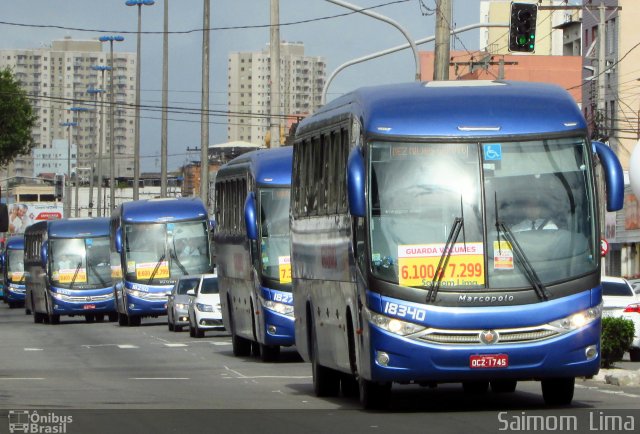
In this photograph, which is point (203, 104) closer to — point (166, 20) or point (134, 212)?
point (134, 212)

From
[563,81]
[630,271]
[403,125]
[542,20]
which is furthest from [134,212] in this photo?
[542,20]

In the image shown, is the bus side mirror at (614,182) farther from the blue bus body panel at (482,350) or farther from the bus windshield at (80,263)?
the bus windshield at (80,263)

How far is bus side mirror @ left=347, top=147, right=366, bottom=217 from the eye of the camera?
15.1 meters

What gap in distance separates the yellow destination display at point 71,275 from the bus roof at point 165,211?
7.23m

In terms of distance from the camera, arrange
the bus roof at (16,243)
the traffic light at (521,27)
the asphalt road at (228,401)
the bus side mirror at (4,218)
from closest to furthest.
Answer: the asphalt road at (228,401), the bus side mirror at (4,218), the traffic light at (521,27), the bus roof at (16,243)

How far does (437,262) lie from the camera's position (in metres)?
15.0

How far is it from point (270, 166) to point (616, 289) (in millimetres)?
6882

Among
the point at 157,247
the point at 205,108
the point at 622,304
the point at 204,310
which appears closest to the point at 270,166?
the point at 622,304

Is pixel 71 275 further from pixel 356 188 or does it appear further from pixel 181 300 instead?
pixel 356 188

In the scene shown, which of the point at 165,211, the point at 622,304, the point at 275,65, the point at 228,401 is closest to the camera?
the point at 228,401

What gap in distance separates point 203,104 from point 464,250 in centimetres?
3884

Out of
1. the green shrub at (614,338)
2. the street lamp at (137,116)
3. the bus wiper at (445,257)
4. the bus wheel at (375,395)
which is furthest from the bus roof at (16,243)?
the bus wiper at (445,257)

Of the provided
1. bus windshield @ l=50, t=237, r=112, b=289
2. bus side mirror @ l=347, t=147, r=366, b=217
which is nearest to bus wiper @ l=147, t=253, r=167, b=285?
bus windshield @ l=50, t=237, r=112, b=289

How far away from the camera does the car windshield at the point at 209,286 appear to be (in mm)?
39134
